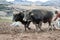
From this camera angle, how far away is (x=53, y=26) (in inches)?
499

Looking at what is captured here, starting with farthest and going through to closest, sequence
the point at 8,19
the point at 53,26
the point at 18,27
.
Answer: the point at 8,19, the point at 18,27, the point at 53,26

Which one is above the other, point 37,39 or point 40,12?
point 40,12

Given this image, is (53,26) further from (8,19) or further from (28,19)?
(8,19)

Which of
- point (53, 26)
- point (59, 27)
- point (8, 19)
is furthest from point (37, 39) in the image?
point (8, 19)

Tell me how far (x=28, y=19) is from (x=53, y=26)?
1.61m

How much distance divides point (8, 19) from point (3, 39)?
23.3ft

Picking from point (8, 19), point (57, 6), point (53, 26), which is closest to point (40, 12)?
point (53, 26)

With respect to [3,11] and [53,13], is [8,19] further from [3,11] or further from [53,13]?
[53,13]

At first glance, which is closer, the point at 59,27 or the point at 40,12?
the point at 40,12

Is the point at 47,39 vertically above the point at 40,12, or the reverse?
the point at 40,12

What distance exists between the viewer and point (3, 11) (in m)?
17.5

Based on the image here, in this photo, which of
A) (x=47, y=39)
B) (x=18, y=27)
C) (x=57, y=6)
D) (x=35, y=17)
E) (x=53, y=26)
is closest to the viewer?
(x=47, y=39)

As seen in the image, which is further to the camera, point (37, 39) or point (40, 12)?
point (40, 12)

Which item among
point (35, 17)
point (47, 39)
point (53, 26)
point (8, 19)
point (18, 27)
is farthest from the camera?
point (8, 19)
